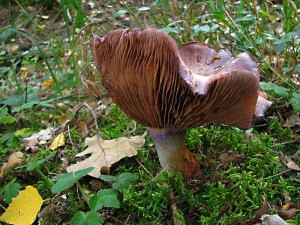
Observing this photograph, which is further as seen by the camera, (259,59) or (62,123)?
(62,123)

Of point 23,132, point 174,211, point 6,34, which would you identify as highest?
point 6,34

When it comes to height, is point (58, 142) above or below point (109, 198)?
below

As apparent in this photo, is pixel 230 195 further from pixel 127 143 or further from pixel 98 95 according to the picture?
pixel 98 95

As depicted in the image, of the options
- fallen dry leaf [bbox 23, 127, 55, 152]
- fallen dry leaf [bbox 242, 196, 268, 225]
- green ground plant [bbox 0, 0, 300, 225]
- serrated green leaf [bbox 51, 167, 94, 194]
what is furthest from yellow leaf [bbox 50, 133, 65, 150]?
fallen dry leaf [bbox 242, 196, 268, 225]

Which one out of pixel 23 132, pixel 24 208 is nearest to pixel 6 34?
pixel 23 132

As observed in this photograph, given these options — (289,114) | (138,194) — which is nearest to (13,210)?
(138,194)

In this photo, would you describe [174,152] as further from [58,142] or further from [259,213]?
[58,142]

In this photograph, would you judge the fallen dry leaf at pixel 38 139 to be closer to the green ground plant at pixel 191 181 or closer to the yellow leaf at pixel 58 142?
the green ground plant at pixel 191 181

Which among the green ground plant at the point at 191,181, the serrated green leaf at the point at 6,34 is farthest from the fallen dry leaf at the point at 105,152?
the serrated green leaf at the point at 6,34
